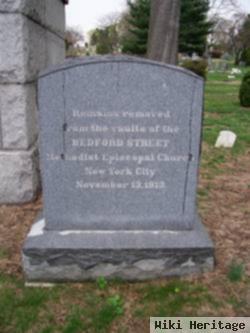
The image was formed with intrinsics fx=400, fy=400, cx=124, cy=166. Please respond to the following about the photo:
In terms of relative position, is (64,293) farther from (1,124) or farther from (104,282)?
(1,124)

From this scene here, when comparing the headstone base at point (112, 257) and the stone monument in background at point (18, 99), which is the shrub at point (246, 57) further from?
the headstone base at point (112, 257)

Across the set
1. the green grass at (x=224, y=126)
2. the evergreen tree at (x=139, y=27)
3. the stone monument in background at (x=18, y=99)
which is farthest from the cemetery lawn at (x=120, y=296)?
the evergreen tree at (x=139, y=27)

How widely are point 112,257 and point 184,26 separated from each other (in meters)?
38.8

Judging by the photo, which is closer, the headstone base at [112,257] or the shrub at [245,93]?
the headstone base at [112,257]

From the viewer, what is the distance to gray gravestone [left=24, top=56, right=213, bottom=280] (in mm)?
3059

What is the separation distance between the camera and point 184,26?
1524 inches

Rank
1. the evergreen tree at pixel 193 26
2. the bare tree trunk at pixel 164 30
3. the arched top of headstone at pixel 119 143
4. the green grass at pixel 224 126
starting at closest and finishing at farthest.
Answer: the arched top of headstone at pixel 119 143
the green grass at pixel 224 126
the bare tree trunk at pixel 164 30
the evergreen tree at pixel 193 26

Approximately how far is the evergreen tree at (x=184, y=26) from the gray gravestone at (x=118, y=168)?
35.7 m

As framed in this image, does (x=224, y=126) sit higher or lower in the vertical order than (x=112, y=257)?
higher

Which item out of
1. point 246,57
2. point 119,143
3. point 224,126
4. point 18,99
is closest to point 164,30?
point 224,126

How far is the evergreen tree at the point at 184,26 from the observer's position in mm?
37062

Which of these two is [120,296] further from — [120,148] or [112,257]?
[120,148]

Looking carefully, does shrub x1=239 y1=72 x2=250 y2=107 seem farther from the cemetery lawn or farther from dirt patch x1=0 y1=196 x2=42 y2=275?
dirt patch x1=0 y1=196 x2=42 y2=275

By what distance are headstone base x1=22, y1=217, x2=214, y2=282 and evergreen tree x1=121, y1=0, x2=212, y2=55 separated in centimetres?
3611
